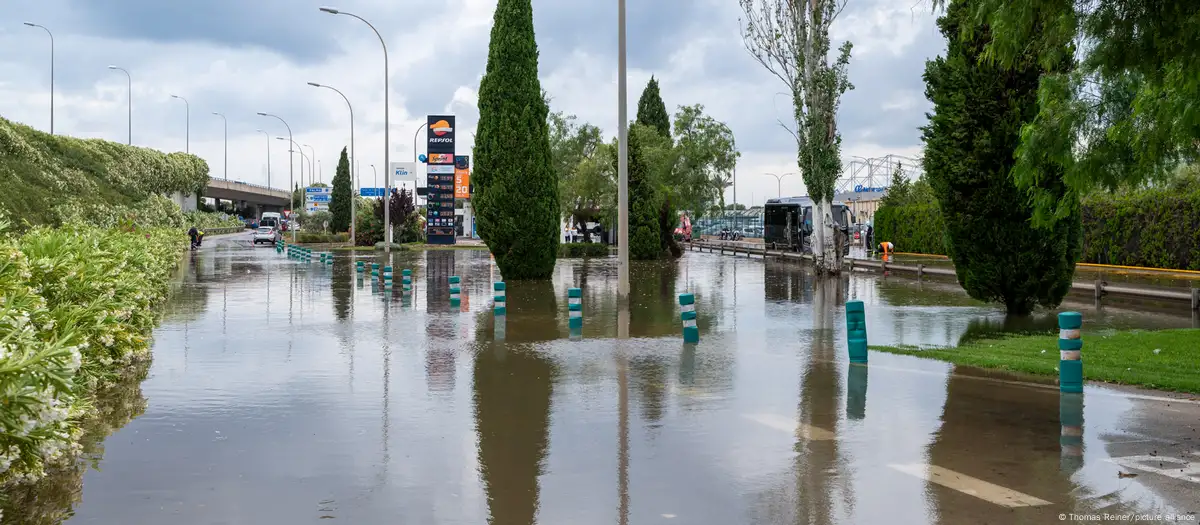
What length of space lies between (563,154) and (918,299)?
4837 cm

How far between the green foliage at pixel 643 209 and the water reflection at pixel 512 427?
1262 inches

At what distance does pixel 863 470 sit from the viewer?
7.36 meters

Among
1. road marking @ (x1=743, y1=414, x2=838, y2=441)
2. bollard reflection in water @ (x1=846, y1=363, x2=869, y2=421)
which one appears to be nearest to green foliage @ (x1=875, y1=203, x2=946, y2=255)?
bollard reflection in water @ (x1=846, y1=363, x2=869, y2=421)

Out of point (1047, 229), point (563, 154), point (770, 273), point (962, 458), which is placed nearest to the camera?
point (962, 458)

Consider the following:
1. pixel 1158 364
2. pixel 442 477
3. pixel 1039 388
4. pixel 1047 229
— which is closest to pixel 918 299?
pixel 1047 229

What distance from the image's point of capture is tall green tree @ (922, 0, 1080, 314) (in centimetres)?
1827

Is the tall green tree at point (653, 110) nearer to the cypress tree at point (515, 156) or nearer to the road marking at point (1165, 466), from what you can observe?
the cypress tree at point (515, 156)

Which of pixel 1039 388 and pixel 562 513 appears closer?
pixel 562 513

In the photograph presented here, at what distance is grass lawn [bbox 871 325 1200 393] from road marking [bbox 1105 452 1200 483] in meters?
3.41

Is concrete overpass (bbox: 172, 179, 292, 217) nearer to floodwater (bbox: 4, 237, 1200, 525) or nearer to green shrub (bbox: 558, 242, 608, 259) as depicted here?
green shrub (bbox: 558, 242, 608, 259)

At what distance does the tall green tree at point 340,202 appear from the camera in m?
87.0

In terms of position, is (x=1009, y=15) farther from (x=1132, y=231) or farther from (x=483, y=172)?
(x=1132, y=231)

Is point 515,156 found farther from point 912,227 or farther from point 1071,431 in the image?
point 912,227

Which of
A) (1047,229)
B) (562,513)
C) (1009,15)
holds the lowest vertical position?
(562,513)
